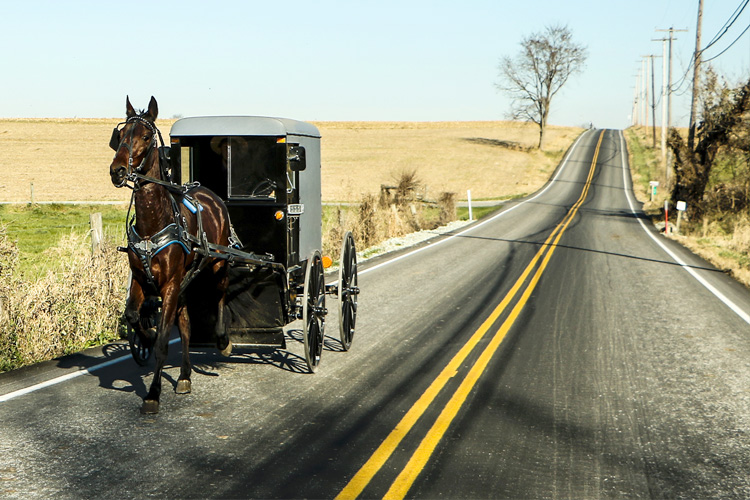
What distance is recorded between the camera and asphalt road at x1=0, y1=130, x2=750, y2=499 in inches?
191

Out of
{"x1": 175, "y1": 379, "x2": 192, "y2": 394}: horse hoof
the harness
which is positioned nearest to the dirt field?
the harness

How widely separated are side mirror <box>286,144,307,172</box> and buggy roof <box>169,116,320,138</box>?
0.21 metres

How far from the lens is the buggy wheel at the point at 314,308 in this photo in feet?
24.0

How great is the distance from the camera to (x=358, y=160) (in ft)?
229

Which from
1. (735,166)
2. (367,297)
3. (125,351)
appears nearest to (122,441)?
(125,351)

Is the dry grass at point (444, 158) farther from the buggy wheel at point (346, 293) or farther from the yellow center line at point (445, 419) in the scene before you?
the buggy wheel at point (346, 293)

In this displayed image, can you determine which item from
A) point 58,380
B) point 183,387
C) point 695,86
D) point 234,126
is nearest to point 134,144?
point 234,126

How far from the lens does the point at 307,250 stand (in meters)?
8.36

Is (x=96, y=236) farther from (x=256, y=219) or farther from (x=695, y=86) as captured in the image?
(x=695, y=86)

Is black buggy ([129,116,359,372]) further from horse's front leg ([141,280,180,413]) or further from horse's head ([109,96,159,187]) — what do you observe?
horse's head ([109,96,159,187])

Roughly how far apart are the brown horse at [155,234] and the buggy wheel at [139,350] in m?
0.52

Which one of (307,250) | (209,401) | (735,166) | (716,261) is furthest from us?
(735,166)

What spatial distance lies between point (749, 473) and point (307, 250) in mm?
5097

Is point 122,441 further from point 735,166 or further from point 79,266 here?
point 735,166
